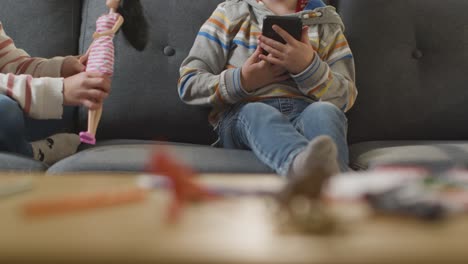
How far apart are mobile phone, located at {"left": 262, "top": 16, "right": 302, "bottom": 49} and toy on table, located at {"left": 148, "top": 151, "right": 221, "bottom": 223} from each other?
99 cm

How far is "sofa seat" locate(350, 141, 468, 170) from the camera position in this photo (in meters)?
1.43

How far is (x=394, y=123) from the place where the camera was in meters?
1.89

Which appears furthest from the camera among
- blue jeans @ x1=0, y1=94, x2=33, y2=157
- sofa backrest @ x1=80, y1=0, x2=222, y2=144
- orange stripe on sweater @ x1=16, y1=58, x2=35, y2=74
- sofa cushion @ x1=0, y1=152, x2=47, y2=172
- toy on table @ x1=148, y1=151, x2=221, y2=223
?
Answer: sofa backrest @ x1=80, y1=0, x2=222, y2=144

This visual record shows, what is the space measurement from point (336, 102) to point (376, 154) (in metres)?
0.21

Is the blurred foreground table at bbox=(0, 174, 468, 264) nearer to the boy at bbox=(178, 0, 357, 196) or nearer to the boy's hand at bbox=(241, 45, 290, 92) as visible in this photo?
the boy at bbox=(178, 0, 357, 196)

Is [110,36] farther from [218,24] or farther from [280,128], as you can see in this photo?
[280,128]

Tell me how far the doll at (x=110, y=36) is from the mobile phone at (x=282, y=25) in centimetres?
39

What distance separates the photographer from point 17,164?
1.32 metres

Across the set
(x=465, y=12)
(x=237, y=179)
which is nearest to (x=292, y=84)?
(x=465, y=12)

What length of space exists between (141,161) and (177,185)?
724 mm

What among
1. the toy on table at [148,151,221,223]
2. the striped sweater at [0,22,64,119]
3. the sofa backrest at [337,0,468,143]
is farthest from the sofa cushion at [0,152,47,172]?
the sofa backrest at [337,0,468,143]

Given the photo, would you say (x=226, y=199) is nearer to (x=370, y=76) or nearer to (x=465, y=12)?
(x=370, y=76)

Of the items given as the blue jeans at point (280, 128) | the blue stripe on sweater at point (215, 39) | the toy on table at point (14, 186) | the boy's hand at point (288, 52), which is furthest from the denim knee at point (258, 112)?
the toy on table at point (14, 186)

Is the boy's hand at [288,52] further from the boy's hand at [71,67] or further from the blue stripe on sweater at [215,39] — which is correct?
the boy's hand at [71,67]
